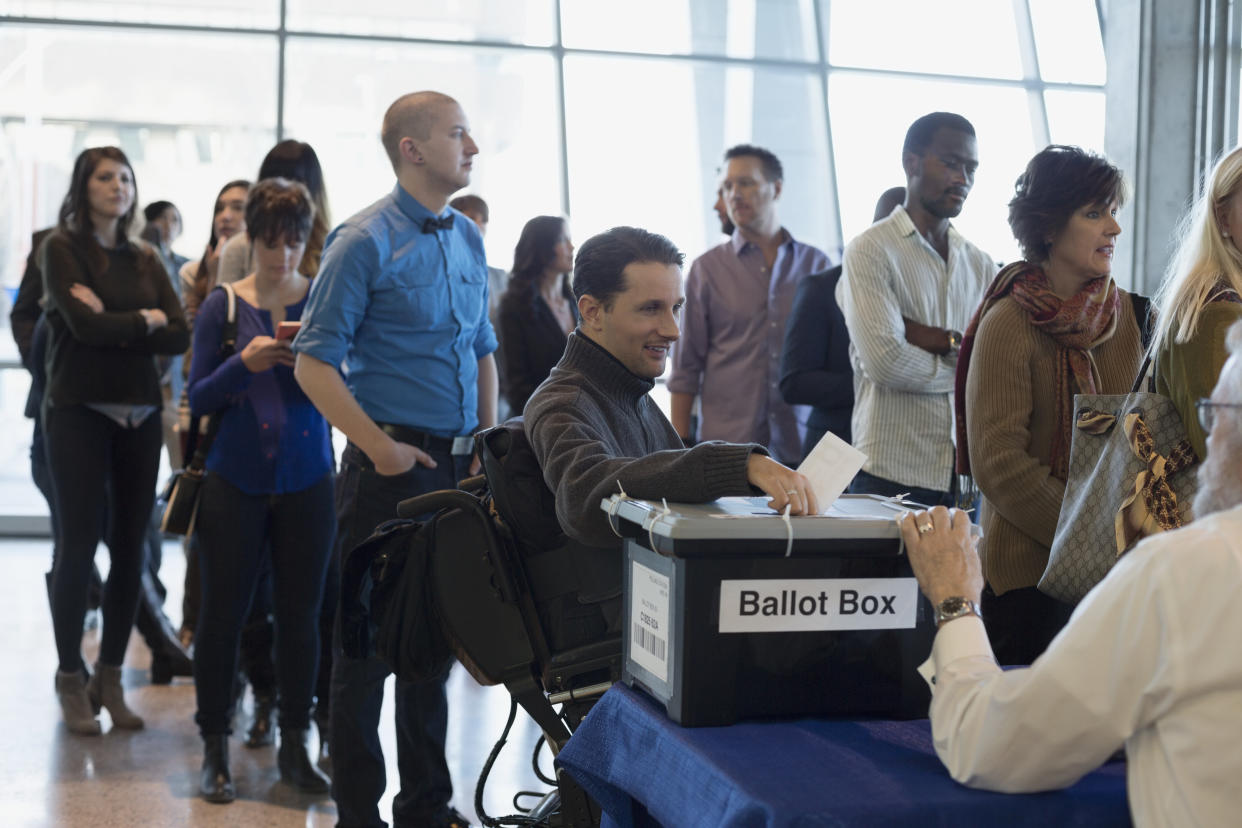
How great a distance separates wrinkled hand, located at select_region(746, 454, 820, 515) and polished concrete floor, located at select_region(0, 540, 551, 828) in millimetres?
1817

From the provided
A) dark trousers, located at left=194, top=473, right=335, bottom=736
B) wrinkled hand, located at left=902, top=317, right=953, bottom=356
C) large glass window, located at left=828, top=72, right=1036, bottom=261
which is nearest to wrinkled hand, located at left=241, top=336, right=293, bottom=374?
dark trousers, located at left=194, top=473, right=335, bottom=736

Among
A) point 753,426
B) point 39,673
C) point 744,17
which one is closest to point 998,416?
point 753,426

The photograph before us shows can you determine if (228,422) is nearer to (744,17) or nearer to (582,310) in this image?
(582,310)

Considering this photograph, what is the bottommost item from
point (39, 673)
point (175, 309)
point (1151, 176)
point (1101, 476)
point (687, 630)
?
point (39, 673)

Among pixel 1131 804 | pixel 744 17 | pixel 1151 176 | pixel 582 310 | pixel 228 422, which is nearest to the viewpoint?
pixel 1131 804

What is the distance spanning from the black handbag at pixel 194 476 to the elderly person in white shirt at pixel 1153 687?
7.62ft

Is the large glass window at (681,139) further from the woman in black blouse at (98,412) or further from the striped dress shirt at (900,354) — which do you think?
the striped dress shirt at (900,354)

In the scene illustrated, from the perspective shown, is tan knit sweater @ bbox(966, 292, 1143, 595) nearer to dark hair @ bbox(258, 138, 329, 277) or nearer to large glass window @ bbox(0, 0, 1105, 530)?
dark hair @ bbox(258, 138, 329, 277)

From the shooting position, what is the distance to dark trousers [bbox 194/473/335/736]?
10.2ft

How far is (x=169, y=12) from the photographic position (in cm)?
740

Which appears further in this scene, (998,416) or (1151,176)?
(1151,176)

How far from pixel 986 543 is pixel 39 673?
3.42 m

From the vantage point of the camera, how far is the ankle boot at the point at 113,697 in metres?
3.70

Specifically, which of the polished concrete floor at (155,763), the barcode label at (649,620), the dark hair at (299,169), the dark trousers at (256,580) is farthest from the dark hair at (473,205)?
the barcode label at (649,620)
